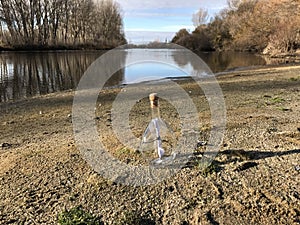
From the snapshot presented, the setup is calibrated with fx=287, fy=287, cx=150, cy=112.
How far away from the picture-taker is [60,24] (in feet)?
209

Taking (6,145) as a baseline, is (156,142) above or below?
above

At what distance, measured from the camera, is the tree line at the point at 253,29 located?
3859cm

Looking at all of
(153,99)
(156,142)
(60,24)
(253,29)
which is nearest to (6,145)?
(156,142)

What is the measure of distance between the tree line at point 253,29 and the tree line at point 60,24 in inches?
742

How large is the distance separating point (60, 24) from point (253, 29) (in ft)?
134

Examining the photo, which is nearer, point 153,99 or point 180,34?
point 153,99

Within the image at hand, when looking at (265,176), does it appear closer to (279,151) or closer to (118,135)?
(279,151)

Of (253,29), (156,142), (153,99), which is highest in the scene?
(253,29)

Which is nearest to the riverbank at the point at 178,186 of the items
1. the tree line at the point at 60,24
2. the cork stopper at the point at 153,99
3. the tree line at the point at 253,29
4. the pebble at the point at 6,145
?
the pebble at the point at 6,145

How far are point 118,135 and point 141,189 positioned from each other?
6.11 ft

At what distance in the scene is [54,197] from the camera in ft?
10.3

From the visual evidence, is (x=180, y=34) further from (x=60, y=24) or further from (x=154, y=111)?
(x=154, y=111)

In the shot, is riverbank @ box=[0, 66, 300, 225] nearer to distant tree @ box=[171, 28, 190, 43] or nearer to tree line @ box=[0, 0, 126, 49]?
tree line @ box=[0, 0, 126, 49]

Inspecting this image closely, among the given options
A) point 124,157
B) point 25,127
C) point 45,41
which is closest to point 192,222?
point 124,157
